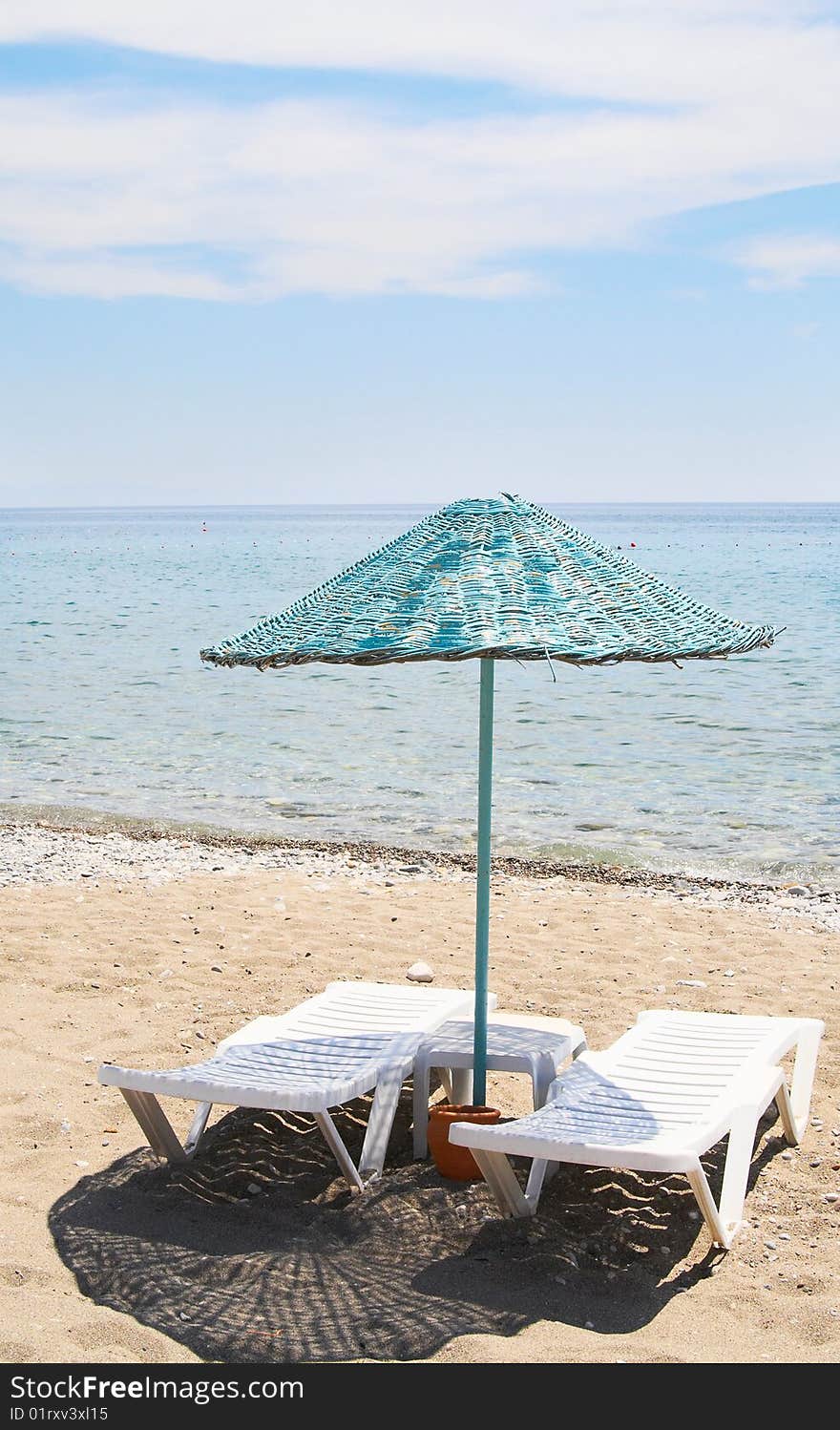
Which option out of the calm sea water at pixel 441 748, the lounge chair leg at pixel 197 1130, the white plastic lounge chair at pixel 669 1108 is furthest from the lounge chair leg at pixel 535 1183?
the calm sea water at pixel 441 748

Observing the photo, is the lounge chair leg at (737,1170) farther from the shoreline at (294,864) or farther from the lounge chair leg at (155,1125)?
the shoreline at (294,864)

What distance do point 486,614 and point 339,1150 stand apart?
178 centimetres

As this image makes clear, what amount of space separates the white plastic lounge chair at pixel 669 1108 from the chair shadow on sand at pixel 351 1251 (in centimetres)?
18

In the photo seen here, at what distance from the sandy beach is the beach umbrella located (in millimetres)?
690

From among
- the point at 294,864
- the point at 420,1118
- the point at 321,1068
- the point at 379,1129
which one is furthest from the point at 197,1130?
the point at 294,864

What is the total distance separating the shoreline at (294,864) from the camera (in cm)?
893

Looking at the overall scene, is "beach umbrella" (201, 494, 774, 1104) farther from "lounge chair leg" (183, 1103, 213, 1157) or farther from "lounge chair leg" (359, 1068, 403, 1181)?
"lounge chair leg" (183, 1103, 213, 1157)

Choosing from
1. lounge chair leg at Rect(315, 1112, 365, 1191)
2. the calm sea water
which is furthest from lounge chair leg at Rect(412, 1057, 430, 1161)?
the calm sea water

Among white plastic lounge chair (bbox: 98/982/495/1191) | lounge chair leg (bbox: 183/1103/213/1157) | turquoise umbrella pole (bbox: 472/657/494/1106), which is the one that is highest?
turquoise umbrella pole (bbox: 472/657/494/1106)

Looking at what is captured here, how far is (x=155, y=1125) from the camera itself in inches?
182

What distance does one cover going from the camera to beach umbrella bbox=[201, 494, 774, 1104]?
12.9ft

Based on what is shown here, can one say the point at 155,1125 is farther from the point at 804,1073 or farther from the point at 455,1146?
the point at 804,1073
